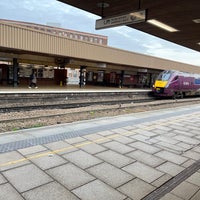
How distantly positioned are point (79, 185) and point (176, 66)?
3651 centimetres

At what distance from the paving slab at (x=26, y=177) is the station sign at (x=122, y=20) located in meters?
4.56

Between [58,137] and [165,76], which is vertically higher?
[165,76]

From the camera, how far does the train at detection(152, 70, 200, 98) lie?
22172mm

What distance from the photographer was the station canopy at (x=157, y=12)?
5.60 m

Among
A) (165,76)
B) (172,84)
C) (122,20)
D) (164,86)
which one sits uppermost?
(122,20)

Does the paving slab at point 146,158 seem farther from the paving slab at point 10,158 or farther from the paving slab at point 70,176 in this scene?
the paving slab at point 10,158

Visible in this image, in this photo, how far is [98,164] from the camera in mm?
4457

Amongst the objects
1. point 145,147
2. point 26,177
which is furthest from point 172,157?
point 26,177

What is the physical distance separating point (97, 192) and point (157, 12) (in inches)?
200

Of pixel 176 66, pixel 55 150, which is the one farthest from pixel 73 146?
pixel 176 66

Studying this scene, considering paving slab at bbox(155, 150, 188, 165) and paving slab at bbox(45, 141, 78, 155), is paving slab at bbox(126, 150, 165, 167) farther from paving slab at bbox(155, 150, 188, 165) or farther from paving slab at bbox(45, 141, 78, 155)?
paving slab at bbox(45, 141, 78, 155)

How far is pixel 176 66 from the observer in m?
36.7

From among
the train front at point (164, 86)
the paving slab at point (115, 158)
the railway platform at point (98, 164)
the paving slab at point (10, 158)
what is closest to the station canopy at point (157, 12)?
the railway platform at point (98, 164)

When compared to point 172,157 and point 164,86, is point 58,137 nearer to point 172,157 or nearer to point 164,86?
point 172,157
